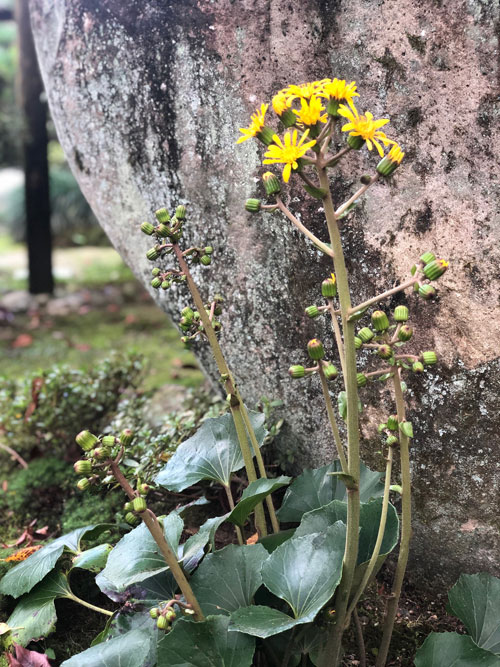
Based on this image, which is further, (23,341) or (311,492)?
(23,341)

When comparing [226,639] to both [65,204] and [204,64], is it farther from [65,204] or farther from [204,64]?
[65,204]

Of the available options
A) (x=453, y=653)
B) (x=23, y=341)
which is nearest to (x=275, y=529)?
(x=453, y=653)

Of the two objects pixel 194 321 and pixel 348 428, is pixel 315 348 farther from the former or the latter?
pixel 194 321

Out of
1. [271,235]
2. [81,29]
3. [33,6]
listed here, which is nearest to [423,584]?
[271,235]

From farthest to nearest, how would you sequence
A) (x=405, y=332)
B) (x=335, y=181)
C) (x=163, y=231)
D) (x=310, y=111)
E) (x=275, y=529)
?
(x=335, y=181), (x=275, y=529), (x=163, y=231), (x=405, y=332), (x=310, y=111)

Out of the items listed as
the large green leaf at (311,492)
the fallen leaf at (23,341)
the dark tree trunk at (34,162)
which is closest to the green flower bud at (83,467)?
the large green leaf at (311,492)

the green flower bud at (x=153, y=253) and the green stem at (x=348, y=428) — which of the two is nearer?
the green stem at (x=348, y=428)

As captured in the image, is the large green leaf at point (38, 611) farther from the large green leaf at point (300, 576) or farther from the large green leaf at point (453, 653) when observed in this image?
the large green leaf at point (453, 653)
